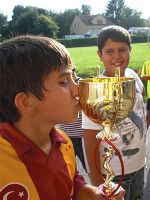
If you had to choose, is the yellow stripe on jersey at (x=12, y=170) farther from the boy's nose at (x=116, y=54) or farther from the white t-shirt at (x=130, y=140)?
the boy's nose at (x=116, y=54)

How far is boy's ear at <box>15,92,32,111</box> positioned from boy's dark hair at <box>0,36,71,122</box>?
17 millimetres

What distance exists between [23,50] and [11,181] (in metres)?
0.51

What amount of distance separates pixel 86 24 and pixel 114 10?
13260 millimetres

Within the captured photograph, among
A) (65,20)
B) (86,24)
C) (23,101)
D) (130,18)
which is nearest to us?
(23,101)

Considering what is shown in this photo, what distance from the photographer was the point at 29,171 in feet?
4.65

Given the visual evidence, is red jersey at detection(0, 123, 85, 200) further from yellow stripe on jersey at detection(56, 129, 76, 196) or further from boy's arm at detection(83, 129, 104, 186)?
boy's arm at detection(83, 129, 104, 186)

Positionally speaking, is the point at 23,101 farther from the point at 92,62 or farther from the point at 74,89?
the point at 92,62

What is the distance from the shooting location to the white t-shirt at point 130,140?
1.96 m

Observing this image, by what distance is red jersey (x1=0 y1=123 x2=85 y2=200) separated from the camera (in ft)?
4.48

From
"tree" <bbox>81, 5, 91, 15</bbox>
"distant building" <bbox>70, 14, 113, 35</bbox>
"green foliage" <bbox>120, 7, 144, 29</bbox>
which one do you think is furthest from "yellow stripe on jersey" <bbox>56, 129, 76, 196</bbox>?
"tree" <bbox>81, 5, 91, 15</bbox>

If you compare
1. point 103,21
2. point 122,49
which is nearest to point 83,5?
point 103,21

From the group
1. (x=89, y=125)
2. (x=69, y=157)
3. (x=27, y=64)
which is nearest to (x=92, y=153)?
(x=89, y=125)

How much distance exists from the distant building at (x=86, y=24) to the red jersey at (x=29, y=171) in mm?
87324

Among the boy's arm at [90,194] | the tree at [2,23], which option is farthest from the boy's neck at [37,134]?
the tree at [2,23]
